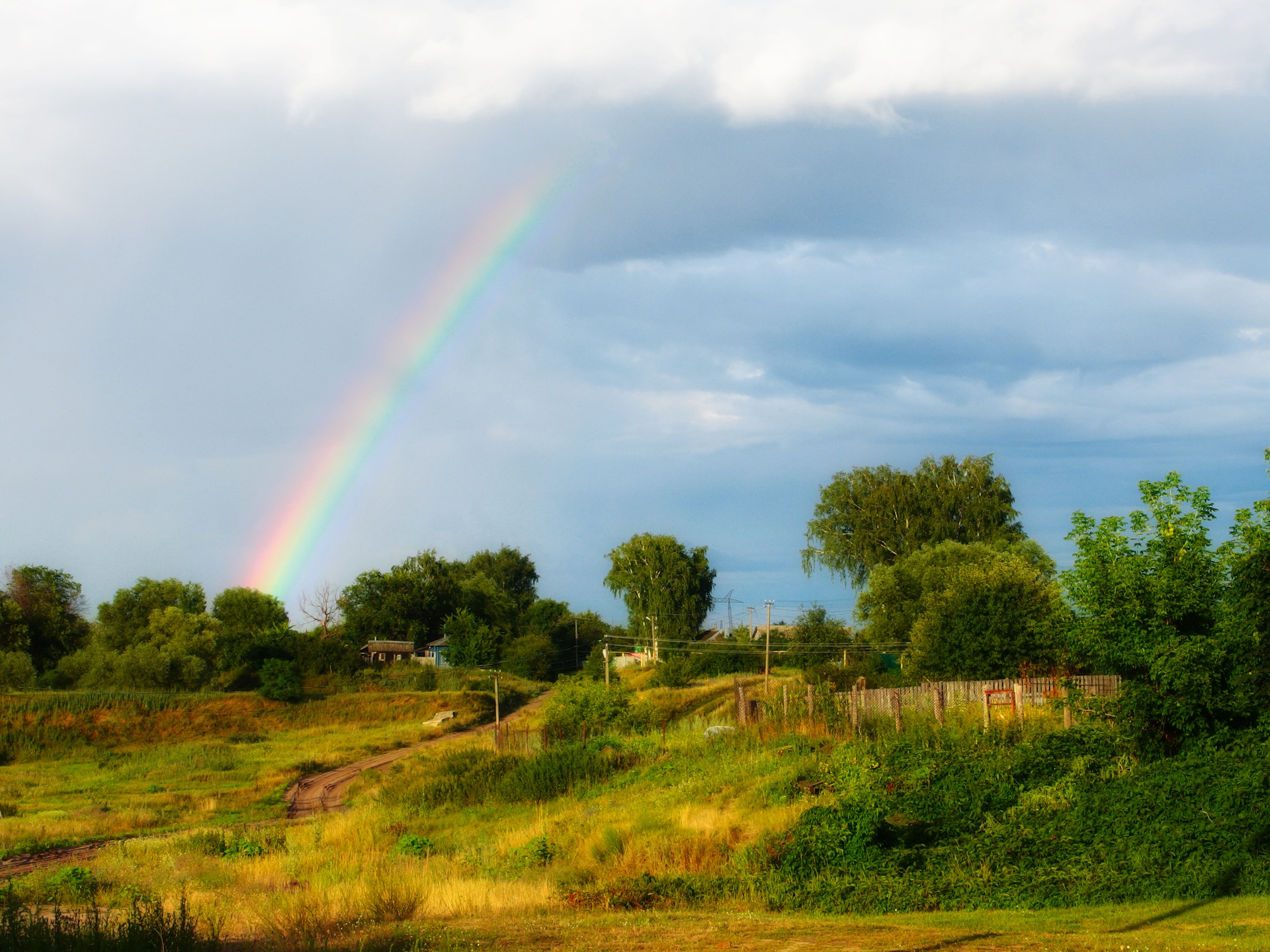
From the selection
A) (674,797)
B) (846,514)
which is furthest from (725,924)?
(846,514)

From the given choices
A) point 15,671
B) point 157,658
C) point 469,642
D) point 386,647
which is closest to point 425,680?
point 469,642

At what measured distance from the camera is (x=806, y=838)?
16656 mm

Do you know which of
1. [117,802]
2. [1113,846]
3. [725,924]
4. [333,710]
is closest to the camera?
[725,924]

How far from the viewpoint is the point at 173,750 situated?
57906mm

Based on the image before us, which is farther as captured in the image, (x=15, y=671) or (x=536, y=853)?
(x=15, y=671)

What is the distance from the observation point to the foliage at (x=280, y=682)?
74.6m

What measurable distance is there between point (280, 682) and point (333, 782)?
32.3 metres

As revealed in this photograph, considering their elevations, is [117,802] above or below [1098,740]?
below

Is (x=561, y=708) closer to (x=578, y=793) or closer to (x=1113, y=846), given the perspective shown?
(x=578, y=793)

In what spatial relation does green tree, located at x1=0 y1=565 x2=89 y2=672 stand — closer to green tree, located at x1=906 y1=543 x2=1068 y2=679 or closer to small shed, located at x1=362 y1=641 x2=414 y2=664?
small shed, located at x1=362 y1=641 x2=414 y2=664

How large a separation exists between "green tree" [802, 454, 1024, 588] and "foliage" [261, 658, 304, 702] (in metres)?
40.9

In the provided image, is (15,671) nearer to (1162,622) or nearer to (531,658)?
(531,658)

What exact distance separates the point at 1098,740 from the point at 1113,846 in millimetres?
4921

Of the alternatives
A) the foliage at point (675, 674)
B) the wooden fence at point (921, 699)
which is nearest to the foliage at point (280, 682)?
the foliage at point (675, 674)
